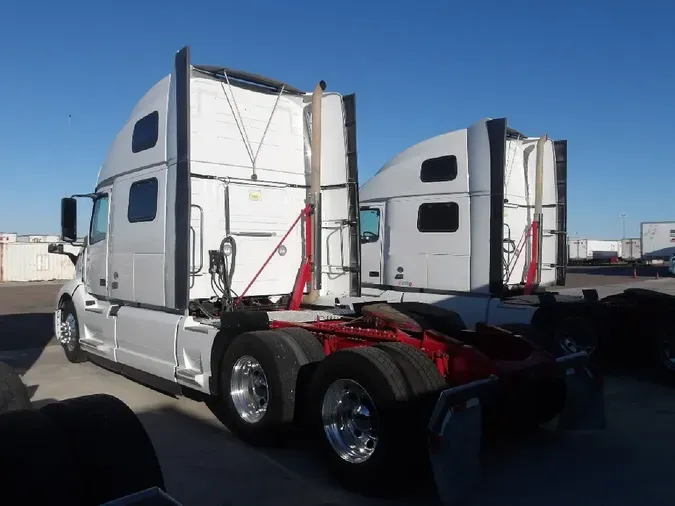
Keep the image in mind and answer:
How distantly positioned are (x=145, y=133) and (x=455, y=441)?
5294 millimetres

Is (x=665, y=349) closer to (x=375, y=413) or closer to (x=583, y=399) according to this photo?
(x=583, y=399)

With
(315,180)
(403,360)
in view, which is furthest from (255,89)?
(403,360)

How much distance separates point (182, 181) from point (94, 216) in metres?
3.18

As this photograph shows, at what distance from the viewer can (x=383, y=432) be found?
4.32 metres

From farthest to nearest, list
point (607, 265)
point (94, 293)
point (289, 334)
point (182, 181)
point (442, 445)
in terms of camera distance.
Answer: point (607, 265) → point (94, 293) → point (182, 181) → point (289, 334) → point (442, 445)

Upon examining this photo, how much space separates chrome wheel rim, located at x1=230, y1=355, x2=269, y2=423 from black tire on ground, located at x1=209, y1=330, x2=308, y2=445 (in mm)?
27

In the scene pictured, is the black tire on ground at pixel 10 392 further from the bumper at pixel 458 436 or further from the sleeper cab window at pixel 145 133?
the sleeper cab window at pixel 145 133

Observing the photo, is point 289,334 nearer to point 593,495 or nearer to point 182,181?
point 182,181

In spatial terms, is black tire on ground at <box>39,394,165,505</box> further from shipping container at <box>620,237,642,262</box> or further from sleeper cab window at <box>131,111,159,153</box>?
shipping container at <box>620,237,642,262</box>

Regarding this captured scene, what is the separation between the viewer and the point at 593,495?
4.64 m

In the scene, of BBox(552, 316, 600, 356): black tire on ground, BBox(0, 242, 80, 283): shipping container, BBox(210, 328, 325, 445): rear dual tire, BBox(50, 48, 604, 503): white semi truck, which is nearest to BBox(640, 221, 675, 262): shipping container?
BBox(0, 242, 80, 283): shipping container

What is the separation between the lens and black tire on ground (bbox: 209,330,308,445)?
534 cm

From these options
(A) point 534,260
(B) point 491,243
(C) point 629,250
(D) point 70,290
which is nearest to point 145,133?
(D) point 70,290

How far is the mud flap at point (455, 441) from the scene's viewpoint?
13.0ft
